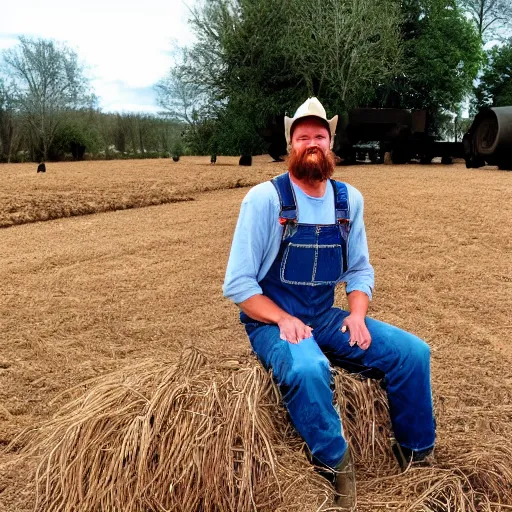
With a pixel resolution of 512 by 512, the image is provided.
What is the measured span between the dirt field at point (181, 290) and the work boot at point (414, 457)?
0.17m

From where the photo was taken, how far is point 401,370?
7.50 ft

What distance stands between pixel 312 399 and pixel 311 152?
942mm

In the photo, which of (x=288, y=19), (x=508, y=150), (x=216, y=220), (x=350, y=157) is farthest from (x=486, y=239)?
(x=288, y=19)

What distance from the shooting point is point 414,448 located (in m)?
2.35

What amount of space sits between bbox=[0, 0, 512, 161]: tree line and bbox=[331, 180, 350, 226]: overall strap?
1667 cm

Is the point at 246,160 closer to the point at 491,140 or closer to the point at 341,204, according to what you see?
the point at 491,140

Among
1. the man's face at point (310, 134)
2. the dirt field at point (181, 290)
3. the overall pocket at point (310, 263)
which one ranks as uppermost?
the man's face at point (310, 134)

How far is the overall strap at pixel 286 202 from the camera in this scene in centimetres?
233

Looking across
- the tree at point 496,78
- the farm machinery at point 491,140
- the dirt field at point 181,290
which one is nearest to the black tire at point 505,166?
the farm machinery at point 491,140

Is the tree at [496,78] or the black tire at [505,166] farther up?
the tree at [496,78]

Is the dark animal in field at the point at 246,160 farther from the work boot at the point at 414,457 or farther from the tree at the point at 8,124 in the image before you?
the work boot at the point at 414,457

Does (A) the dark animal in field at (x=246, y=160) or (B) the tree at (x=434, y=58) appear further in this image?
(B) the tree at (x=434, y=58)

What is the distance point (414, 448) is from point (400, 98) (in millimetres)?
22141

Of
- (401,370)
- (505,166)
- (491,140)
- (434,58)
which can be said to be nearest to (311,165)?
(401,370)
